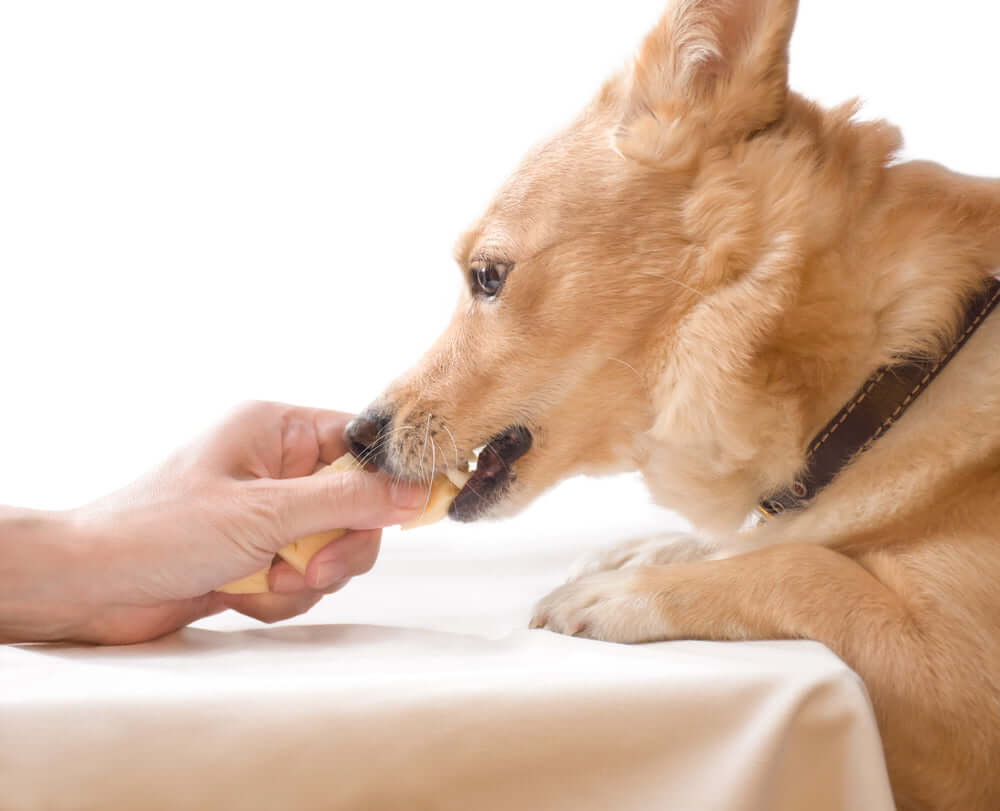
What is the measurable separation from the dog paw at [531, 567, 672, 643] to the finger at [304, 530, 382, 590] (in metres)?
0.30

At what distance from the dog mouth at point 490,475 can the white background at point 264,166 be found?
0.94m

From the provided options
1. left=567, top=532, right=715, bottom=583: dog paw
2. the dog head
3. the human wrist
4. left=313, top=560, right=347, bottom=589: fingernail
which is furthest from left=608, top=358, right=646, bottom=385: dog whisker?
the human wrist

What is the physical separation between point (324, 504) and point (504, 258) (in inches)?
20.2

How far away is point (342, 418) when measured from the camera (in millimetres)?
Result: 1800

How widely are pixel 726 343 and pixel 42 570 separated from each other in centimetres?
105

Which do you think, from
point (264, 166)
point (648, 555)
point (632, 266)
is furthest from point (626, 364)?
point (264, 166)

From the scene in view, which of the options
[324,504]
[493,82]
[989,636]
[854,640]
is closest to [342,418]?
[324,504]

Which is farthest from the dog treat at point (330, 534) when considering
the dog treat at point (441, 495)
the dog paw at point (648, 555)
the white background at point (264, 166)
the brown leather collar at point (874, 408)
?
the white background at point (264, 166)

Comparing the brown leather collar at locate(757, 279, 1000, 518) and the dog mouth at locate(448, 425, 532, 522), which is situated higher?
the brown leather collar at locate(757, 279, 1000, 518)

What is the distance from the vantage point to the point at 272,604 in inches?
65.0

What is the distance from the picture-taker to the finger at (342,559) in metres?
1.55

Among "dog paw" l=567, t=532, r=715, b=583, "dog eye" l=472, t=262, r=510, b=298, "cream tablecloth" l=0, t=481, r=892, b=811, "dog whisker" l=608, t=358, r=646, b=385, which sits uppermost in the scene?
"dog eye" l=472, t=262, r=510, b=298

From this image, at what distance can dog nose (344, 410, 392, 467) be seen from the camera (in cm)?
160

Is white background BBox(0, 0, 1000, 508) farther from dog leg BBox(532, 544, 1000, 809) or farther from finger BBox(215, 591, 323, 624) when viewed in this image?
dog leg BBox(532, 544, 1000, 809)
